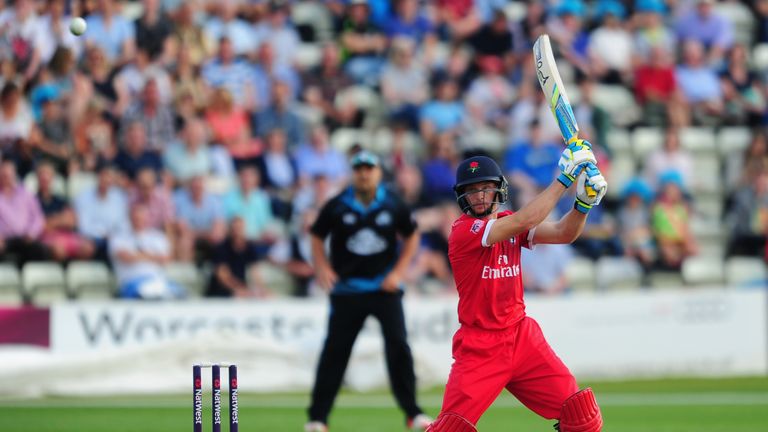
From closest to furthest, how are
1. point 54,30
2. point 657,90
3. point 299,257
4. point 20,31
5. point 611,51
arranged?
point 54,30
point 20,31
point 299,257
point 657,90
point 611,51

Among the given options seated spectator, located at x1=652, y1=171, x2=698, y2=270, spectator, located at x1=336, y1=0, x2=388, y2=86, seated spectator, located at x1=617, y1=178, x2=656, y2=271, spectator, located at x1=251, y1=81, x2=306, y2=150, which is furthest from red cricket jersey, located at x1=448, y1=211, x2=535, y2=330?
spectator, located at x1=336, y1=0, x2=388, y2=86

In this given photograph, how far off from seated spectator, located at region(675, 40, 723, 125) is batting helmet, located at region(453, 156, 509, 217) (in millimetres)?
12913

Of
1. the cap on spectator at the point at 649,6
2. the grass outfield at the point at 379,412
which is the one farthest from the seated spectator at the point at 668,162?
the grass outfield at the point at 379,412

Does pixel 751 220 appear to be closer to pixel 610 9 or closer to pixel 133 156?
pixel 610 9

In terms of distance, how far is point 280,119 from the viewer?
16781 mm

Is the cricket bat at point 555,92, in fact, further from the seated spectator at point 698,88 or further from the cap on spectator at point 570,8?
the seated spectator at point 698,88

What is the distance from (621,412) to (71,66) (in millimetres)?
6818

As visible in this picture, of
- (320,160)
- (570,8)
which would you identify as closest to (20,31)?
(320,160)

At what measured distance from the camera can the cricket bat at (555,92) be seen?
7.24 m

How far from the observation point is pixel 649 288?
17.2m

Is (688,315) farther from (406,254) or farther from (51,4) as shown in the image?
(51,4)

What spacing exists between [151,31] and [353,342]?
7.31m

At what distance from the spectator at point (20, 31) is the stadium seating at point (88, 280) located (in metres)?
3.12

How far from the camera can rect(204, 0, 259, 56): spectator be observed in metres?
17.3
